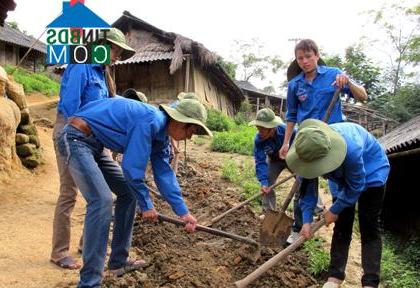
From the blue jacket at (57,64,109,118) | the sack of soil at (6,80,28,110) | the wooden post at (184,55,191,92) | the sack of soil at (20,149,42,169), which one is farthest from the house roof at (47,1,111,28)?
the wooden post at (184,55,191,92)

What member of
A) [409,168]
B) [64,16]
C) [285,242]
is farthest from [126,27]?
[285,242]

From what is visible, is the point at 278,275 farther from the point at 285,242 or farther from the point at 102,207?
the point at 102,207

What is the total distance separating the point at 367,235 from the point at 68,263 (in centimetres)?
242

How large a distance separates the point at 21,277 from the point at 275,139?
2.91 meters

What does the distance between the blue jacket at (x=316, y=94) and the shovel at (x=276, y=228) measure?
0.72 metres

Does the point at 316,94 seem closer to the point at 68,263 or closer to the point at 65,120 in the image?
the point at 65,120

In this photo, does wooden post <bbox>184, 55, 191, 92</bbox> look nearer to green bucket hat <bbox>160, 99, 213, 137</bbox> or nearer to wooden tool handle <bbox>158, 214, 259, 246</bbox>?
wooden tool handle <bbox>158, 214, 259, 246</bbox>

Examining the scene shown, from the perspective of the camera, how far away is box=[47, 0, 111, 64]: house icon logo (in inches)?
161

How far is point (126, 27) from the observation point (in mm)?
16516

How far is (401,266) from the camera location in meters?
4.78

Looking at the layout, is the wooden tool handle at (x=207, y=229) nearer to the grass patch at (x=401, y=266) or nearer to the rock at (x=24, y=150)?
the grass patch at (x=401, y=266)

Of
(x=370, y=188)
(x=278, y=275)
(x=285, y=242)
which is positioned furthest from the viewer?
(x=285, y=242)

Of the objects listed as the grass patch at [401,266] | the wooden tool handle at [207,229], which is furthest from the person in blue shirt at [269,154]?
the grass patch at [401,266]

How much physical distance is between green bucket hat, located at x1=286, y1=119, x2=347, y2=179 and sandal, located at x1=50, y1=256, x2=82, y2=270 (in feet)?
6.72
